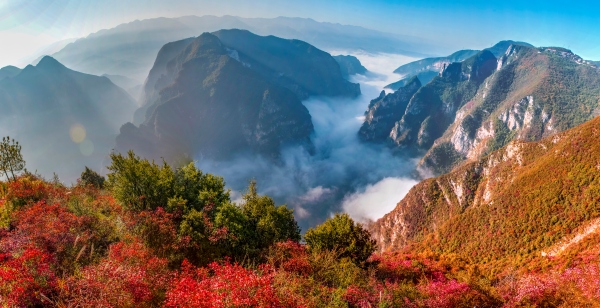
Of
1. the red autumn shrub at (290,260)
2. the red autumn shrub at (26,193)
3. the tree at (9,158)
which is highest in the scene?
the tree at (9,158)

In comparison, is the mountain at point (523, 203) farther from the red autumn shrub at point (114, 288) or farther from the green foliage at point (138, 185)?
the red autumn shrub at point (114, 288)

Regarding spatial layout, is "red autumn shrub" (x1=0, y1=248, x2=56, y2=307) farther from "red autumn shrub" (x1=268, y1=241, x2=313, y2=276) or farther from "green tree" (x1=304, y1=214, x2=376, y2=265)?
"green tree" (x1=304, y1=214, x2=376, y2=265)

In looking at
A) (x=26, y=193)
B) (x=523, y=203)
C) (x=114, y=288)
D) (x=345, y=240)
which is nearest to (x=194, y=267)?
(x=114, y=288)

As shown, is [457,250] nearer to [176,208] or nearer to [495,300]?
[495,300]

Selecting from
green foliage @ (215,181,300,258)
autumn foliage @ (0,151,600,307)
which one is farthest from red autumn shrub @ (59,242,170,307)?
green foliage @ (215,181,300,258)

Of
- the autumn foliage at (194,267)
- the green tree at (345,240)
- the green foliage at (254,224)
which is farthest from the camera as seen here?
the green tree at (345,240)

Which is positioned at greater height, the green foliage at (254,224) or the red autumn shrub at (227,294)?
the green foliage at (254,224)

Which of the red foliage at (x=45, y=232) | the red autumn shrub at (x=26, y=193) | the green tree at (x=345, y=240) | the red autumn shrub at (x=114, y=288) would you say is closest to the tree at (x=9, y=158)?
the red autumn shrub at (x=26, y=193)
